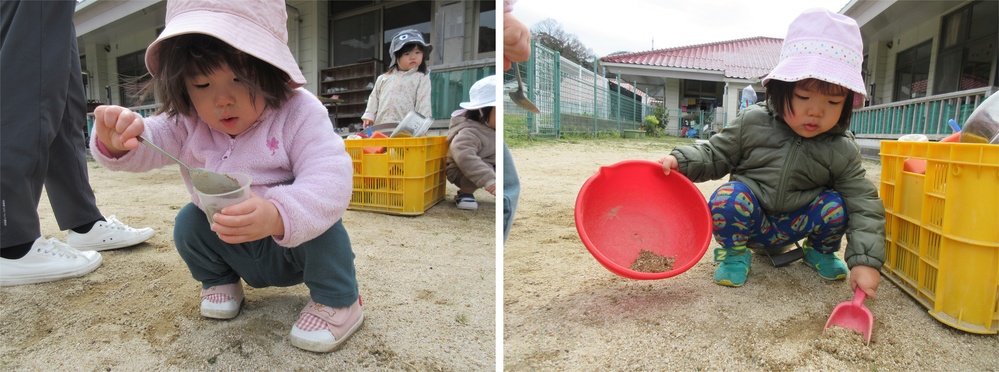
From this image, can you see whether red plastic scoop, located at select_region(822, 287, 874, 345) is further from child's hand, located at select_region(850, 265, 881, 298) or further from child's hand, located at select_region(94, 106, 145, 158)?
child's hand, located at select_region(94, 106, 145, 158)

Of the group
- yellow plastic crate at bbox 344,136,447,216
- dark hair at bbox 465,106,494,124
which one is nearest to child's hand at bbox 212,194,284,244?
yellow plastic crate at bbox 344,136,447,216

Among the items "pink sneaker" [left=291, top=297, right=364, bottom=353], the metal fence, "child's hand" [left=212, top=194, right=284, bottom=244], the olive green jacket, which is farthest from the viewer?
the metal fence

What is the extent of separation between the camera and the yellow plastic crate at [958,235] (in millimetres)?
1109

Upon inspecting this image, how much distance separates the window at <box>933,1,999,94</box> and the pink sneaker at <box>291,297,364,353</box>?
6960mm

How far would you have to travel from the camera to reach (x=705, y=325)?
1.18 metres

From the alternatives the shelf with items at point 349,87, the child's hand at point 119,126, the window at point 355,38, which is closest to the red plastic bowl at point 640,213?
the child's hand at point 119,126

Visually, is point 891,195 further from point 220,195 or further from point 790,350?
point 220,195

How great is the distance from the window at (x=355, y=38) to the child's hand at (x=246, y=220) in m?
5.33

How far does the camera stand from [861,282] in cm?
121

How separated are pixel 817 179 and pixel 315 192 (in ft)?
4.24

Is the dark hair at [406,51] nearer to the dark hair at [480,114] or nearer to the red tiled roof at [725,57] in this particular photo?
the dark hair at [480,114]

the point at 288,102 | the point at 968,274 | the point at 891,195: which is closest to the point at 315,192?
the point at 288,102

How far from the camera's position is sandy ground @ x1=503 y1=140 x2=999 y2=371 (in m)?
1.04

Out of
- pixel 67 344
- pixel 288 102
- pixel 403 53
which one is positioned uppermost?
pixel 403 53
